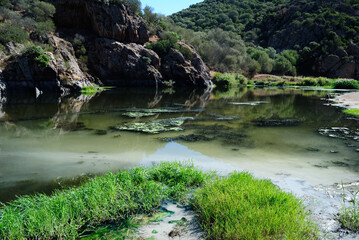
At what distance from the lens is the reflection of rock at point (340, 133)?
43.5ft

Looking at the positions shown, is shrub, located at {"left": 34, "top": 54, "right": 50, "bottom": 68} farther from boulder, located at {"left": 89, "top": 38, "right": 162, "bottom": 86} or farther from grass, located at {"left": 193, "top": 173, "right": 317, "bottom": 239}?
grass, located at {"left": 193, "top": 173, "right": 317, "bottom": 239}

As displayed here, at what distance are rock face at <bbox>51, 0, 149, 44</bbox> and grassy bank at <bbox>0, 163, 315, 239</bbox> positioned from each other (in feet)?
208

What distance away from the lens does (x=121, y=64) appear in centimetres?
6212

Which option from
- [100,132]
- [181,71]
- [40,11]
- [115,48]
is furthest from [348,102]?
[40,11]

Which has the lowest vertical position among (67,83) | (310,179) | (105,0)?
(310,179)

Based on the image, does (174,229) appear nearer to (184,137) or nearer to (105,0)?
(184,137)

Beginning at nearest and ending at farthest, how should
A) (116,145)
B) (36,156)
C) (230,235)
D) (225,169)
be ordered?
(230,235), (225,169), (36,156), (116,145)

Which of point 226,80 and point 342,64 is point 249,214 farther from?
point 342,64

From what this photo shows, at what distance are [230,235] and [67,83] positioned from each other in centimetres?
4353

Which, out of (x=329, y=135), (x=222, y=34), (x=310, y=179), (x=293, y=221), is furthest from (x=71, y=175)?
(x=222, y=34)

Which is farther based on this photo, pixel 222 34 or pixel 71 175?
pixel 222 34

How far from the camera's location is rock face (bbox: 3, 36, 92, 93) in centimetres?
3742

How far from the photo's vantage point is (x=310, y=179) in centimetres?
757

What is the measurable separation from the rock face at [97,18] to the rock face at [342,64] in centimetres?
8185
